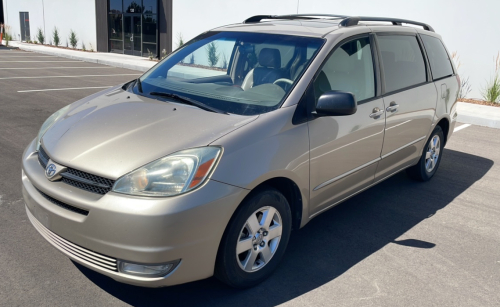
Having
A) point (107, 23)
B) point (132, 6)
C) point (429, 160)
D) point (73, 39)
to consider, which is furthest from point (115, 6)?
point (429, 160)

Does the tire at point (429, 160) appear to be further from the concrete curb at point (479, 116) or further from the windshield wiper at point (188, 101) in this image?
the concrete curb at point (479, 116)

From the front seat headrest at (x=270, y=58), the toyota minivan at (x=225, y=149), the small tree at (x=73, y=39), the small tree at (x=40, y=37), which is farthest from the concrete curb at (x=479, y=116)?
the small tree at (x=40, y=37)

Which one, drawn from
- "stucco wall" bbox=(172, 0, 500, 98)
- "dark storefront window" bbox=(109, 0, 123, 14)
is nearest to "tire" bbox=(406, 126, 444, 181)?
"stucco wall" bbox=(172, 0, 500, 98)

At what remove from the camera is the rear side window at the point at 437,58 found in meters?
5.30

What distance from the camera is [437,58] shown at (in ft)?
17.9

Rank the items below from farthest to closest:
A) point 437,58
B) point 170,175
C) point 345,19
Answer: point 437,58, point 345,19, point 170,175

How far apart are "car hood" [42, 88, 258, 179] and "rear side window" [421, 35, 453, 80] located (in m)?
2.99

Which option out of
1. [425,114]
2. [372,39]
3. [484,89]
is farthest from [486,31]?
[372,39]

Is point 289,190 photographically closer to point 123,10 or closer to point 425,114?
point 425,114

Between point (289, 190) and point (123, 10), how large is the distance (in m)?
22.5

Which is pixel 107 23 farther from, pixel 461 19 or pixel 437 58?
pixel 437 58

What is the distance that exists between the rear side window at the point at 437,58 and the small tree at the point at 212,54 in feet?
7.51

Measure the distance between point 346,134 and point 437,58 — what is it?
236 centimetres

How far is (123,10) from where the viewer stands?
23750mm
